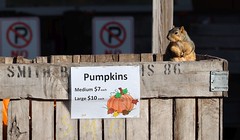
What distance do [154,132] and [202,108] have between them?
1.06 ft

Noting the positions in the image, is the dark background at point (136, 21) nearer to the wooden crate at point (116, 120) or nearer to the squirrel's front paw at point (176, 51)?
the squirrel's front paw at point (176, 51)

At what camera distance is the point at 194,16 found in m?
8.75

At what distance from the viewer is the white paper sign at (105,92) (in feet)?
13.0

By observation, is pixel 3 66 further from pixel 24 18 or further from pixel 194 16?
pixel 194 16

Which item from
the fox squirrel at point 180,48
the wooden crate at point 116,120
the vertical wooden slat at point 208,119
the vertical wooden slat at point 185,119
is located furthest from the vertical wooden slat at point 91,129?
the fox squirrel at point 180,48

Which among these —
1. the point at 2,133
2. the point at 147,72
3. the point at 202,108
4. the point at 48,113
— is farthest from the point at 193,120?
the point at 2,133

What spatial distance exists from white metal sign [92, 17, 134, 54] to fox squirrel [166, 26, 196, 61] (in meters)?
3.62

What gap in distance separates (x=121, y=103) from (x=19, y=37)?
452 cm

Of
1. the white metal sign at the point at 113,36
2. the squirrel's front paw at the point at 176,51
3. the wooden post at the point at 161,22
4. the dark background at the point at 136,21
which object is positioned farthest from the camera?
the dark background at the point at 136,21

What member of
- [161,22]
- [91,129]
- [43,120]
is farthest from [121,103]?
[161,22]

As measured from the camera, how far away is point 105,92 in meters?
3.97

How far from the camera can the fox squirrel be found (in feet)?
14.5

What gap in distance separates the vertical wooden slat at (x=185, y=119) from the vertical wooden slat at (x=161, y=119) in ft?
0.13

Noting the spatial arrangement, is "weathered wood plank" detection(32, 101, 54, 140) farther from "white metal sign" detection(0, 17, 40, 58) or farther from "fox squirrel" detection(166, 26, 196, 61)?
"white metal sign" detection(0, 17, 40, 58)
